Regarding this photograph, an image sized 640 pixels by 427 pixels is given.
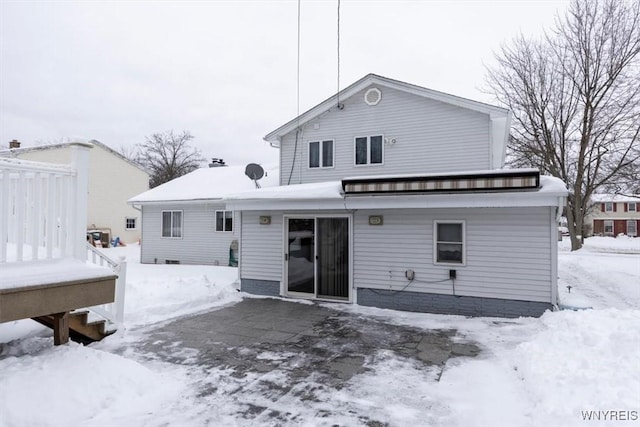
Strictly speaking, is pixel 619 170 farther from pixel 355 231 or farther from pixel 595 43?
pixel 355 231

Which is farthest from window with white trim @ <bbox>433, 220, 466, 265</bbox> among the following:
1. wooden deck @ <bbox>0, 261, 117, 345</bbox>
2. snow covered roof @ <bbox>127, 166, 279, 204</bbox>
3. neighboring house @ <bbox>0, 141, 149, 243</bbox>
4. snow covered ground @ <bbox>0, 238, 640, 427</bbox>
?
neighboring house @ <bbox>0, 141, 149, 243</bbox>

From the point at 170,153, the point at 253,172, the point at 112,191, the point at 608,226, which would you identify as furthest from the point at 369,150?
the point at 608,226

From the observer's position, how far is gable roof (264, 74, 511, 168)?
9500mm

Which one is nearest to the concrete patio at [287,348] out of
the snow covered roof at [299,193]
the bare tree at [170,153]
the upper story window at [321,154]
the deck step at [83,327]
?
the deck step at [83,327]

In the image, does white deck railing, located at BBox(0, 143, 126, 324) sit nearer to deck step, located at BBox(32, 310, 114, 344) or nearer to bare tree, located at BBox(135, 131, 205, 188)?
deck step, located at BBox(32, 310, 114, 344)

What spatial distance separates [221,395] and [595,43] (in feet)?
86.3

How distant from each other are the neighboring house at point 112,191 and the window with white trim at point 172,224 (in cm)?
859

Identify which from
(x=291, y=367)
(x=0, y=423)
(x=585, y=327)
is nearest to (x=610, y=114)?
(x=585, y=327)

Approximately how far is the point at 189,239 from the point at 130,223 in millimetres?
12104

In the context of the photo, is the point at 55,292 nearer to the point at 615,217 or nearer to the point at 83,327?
the point at 83,327

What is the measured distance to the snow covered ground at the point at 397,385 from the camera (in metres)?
3.54

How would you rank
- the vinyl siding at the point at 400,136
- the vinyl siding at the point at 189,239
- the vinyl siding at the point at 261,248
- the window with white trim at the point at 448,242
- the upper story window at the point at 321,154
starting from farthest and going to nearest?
the vinyl siding at the point at 189,239
the upper story window at the point at 321,154
the vinyl siding at the point at 261,248
the vinyl siding at the point at 400,136
the window with white trim at the point at 448,242

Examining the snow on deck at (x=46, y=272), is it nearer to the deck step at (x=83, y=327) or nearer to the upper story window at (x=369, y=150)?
the deck step at (x=83, y=327)

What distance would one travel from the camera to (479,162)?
9570 mm
